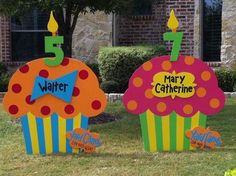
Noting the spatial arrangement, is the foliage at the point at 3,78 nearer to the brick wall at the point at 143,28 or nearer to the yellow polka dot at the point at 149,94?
the brick wall at the point at 143,28

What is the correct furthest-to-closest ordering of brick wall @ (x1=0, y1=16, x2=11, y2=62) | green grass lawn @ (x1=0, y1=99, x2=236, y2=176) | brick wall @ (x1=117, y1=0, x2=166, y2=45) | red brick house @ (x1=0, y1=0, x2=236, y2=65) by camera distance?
1. brick wall @ (x1=0, y1=16, x2=11, y2=62)
2. brick wall @ (x1=117, y1=0, x2=166, y2=45)
3. red brick house @ (x1=0, y1=0, x2=236, y2=65)
4. green grass lawn @ (x1=0, y1=99, x2=236, y2=176)

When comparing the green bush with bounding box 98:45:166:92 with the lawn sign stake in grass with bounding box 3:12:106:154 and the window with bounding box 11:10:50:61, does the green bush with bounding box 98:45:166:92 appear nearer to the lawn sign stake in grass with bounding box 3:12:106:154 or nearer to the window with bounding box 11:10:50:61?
the window with bounding box 11:10:50:61

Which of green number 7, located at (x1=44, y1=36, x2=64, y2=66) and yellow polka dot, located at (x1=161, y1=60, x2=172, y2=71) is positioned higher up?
green number 7, located at (x1=44, y1=36, x2=64, y2=66)

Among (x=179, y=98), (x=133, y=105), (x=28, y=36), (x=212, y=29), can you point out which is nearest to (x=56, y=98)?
(x=133, y=105)

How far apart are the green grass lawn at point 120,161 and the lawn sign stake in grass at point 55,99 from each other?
288mm

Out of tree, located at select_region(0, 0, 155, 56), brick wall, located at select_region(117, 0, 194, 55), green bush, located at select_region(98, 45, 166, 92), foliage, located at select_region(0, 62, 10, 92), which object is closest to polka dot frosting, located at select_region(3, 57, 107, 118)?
tree, located at select_region(0, 0, 155, 56)

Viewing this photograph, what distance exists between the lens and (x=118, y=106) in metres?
10.4

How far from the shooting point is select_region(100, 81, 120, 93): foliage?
38.3 ft

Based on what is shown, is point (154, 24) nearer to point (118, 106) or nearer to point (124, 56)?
point (124, 56)

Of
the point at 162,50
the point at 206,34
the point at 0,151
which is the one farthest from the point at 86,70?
the point at 206,34

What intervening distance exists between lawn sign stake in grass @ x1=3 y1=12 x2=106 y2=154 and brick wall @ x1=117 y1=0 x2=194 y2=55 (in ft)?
25.7

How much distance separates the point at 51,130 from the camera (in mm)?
6363

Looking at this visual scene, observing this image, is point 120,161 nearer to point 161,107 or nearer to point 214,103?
point 161,107

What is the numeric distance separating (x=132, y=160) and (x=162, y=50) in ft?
22.2
